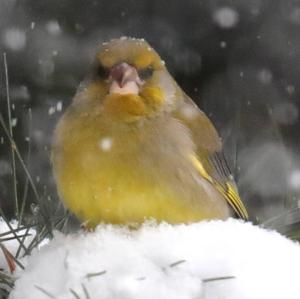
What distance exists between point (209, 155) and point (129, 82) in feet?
1.01

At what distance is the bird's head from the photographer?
1749 millimetres

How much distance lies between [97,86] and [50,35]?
161 cm

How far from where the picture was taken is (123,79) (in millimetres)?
1774

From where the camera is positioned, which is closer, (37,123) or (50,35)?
(37,123)

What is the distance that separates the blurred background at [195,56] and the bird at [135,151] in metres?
0.80

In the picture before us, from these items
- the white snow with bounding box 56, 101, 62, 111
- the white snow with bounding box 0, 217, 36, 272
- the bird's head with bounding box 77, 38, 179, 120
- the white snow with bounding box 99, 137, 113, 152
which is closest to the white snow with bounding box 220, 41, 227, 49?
the white snow with bounding box 56, 101, 62, 111

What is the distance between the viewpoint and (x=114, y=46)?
182 cm

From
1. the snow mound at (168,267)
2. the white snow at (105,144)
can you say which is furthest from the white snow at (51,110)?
the snow mound at (168,267)

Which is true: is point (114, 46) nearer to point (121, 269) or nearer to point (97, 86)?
point (97, 86)

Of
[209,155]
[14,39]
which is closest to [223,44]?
[14,39]

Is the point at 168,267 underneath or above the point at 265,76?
above

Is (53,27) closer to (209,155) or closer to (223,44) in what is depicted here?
(223,44)

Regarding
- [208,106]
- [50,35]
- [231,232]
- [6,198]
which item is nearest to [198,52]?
[208,106]

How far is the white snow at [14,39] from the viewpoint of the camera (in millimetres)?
3282
